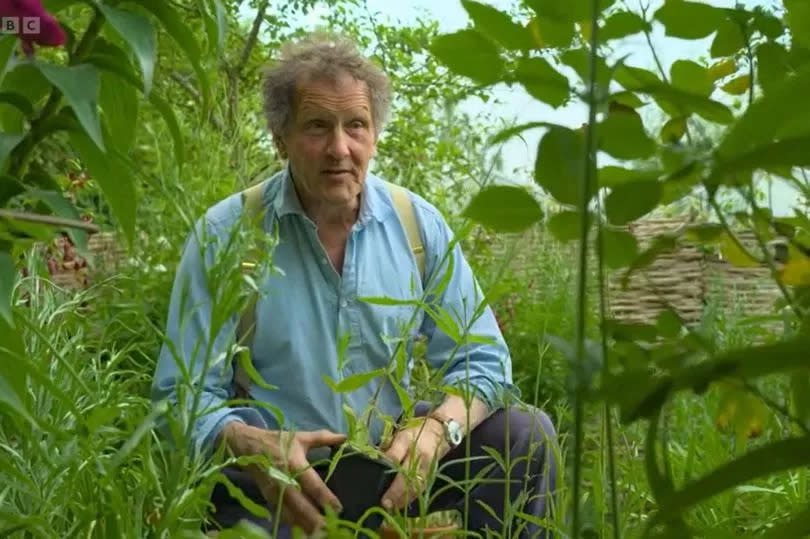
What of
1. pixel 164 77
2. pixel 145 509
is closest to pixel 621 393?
pixel 145 509

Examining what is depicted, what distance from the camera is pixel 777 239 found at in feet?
2.08

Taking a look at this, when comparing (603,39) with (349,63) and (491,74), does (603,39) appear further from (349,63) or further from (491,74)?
(349,63)

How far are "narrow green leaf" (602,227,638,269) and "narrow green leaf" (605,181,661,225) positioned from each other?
0.05 metres

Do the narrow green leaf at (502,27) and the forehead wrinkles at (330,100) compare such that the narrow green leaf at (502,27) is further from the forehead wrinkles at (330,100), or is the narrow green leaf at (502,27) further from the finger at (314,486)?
the forehead wrinkles at (330,100)

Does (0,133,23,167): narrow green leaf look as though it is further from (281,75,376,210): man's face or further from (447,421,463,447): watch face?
(281,75,376,210): man's face

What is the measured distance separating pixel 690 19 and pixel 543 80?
70 millimetres

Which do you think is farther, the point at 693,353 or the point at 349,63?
the point at 349,63

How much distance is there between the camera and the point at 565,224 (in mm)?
503

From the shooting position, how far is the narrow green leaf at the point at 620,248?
487 millimetres

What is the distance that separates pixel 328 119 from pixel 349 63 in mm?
110

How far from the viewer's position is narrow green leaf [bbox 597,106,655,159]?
45 cm

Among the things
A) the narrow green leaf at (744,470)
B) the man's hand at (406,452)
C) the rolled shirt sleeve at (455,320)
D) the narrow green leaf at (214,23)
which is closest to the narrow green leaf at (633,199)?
the narrow green leaf at (744,470)

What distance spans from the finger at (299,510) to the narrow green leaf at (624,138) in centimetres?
152

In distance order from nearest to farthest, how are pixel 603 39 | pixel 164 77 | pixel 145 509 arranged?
pixel 603 39, pixel 145 509, pixel 164 77
